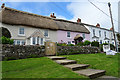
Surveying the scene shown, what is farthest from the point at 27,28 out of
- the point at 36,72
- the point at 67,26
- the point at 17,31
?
the point at 36,72

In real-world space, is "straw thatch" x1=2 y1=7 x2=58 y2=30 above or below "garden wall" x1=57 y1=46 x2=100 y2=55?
above

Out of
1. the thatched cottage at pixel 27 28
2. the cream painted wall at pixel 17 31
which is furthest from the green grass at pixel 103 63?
the cream painted wall at pixel 17 31

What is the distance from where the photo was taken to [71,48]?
39.2 feet

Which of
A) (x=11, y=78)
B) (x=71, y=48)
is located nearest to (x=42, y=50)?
(x=71, y=48)

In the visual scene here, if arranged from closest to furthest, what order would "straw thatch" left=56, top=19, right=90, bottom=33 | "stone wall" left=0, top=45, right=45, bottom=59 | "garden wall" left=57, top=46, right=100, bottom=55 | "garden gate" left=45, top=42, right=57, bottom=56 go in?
1. "stone wall" left=0, top=45, right=45, bottom=59
2. "garden gate" left=45, top=42, right=57, bottom=56
3. "garden wall" left=57, top=46, right=100, bottom=55
4. "straw thatch" left=56, top=19, right=90, bottom=33

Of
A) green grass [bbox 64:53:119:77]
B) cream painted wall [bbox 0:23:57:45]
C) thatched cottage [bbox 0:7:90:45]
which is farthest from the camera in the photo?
thatched cottage [bbox 0:7:90:45]

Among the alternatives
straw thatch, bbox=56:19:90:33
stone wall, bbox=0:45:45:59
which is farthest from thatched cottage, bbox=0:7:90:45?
stone wall, bbox=0:45:45:59

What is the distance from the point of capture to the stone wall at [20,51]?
7464 mm

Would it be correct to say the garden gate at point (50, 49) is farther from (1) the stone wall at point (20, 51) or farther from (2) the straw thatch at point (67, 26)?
(2) the straw thatch at point (67, 26)

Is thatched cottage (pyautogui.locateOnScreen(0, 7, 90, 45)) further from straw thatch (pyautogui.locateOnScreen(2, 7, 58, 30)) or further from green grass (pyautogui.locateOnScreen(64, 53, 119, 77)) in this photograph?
green grass (pyautogui.locateOnScreen(64, 53, 119, 77))

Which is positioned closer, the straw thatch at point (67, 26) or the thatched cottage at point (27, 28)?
the thatched cottage at point (27, 28)

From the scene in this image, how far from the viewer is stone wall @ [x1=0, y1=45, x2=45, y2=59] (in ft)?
24.5

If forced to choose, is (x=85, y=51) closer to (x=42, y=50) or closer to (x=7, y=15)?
(x=42, y=50)

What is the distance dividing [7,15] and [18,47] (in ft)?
29.8
